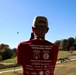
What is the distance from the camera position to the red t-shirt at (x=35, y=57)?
4079mm

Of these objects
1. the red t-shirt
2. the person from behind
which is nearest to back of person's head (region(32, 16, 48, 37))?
the person from behind

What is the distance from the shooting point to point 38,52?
4.13m

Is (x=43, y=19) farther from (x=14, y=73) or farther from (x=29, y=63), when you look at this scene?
(x=14, y=73)

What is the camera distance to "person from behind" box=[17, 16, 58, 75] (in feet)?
13.4

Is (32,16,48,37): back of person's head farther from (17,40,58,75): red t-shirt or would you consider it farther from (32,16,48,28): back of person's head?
(17,40,58,75): red t-shirt

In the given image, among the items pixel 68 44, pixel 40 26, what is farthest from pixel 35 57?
pixel 68 44

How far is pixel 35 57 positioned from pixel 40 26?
0.52 meters

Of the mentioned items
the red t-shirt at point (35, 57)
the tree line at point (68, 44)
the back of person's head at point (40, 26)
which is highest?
the back of person's head at point (40, 26)

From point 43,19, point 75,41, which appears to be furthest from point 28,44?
point 75,41

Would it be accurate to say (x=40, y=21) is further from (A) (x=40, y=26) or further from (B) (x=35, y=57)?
(B) (x=35, y=57)

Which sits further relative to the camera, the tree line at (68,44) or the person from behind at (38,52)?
the tree line at (68,44)

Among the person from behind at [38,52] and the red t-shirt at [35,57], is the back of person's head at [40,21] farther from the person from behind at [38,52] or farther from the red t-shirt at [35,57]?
the red t-shirt at [35,57]

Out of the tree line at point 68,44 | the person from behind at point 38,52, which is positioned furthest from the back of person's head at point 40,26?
Answer: the tree line at point 68,44

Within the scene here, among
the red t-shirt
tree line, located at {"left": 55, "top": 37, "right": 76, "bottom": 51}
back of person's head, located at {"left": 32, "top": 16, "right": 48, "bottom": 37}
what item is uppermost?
back of person's head, located at {"left": 32, "top": 16, "right": 48, "bottom": 37}
